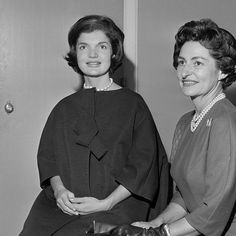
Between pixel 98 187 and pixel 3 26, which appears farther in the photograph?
pixel 3 26

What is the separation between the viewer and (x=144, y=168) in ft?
4.94

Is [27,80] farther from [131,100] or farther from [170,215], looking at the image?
[170,215]

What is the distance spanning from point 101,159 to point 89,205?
0.15 meters

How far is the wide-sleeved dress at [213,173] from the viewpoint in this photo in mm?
1278

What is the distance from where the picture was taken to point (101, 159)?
152cm

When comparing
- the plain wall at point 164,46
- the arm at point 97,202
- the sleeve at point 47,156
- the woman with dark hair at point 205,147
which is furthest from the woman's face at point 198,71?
the plain wall at point 164,46

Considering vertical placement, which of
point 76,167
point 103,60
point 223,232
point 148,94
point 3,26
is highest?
point 3,26

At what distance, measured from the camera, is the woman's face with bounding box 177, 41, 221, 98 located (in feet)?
4.61

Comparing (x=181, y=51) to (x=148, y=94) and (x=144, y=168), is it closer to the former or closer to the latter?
(x=144, y=168)

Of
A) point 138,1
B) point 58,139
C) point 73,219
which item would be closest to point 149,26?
point 138,1

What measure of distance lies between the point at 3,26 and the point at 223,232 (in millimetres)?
1134

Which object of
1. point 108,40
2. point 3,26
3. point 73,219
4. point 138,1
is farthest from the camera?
point 138,1

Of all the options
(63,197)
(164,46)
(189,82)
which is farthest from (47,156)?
(164,46)

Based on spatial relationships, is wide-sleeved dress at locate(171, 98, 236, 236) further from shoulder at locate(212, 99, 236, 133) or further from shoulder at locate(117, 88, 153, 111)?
shoulder at locate(117, 88, 153, 111)
